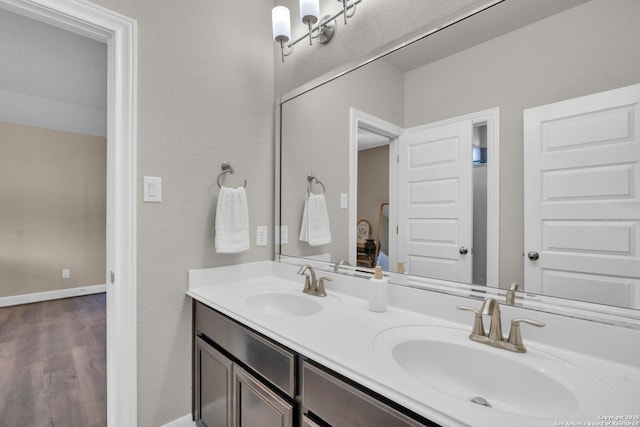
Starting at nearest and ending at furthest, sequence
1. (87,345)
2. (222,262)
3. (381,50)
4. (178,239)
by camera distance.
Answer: (381,50) < (178,239) < (222,262) < (87,345)

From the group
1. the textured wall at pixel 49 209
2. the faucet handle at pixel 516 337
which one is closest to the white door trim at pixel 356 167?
the faucet handle at pixel 516 337

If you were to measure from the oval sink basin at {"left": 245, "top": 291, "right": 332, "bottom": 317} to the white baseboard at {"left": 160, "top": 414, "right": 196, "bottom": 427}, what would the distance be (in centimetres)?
66

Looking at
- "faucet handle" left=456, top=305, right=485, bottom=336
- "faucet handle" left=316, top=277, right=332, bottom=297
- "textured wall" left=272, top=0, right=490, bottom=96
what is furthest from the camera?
"faucet handle" left=316, top=277, right=332, bottom=297

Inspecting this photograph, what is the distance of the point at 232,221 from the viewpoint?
5.38 feet

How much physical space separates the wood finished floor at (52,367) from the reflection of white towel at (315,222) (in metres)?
1.53

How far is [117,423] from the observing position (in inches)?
53.7

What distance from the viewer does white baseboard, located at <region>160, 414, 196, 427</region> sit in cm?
150

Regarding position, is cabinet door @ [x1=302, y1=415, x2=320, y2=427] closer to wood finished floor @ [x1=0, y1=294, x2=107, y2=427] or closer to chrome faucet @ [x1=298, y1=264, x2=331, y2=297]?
chrome faucet @ [x1=298, y1=264, x2=331, y2=297]

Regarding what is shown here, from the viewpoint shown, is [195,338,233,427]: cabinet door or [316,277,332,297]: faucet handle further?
[316,277,332,297]: faucet handle

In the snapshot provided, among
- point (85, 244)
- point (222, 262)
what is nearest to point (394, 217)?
point (222, 262)

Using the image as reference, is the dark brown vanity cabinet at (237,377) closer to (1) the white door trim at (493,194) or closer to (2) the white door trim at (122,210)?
(2) the white door trim at (122,210)

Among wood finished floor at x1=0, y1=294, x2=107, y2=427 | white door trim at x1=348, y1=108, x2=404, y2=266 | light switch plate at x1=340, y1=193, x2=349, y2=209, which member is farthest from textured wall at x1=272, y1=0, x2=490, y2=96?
wood finished floor at x1=0, y1=294, x2=107, y2=427

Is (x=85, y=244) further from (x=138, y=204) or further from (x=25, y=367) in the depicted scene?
(x=138, y=204)

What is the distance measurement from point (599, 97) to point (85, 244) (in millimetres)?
5392
